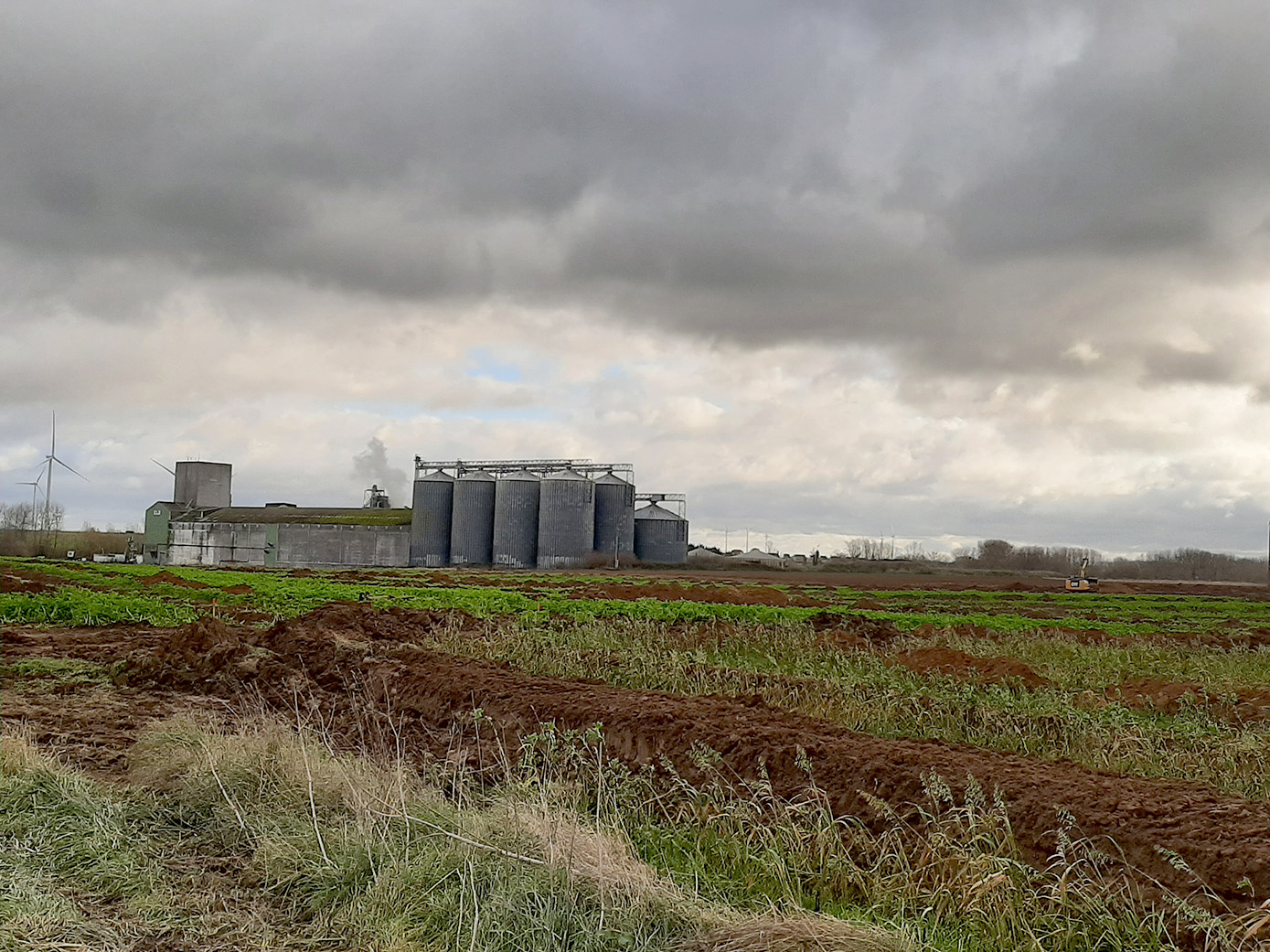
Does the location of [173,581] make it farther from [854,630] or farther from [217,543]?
[217,543]

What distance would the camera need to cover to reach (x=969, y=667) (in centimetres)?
1659

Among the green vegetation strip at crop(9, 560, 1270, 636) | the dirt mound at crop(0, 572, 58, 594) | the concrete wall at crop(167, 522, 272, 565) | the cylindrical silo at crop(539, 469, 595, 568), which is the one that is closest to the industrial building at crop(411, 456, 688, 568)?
the cylindrical silo at crop(539, 469, 595, 568)

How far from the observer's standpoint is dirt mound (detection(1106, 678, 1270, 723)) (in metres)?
12.7

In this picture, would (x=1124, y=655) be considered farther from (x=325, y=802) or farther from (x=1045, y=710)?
(x=325, y=802)

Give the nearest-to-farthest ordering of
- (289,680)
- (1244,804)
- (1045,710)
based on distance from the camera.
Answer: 1. (1244,804)
2. (1045,710)
3. (289,680)

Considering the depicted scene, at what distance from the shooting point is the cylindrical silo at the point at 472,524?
229ft

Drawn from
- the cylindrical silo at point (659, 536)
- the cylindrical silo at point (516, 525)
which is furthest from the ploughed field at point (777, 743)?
the cylindrical silo at point (659, 536)

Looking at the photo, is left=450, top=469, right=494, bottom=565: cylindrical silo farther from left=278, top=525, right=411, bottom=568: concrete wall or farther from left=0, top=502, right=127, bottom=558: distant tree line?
left=0, top=502, right=127, bottom=558: distant tree line

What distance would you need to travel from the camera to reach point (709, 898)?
6449 mm

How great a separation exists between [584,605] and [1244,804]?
19777mm

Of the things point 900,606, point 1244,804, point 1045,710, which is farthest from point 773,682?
point 900,606

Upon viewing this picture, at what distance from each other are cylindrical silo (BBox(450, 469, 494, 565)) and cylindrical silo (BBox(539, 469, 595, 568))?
3.84 meters

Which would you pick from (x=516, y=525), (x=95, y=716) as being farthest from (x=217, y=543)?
(x=95, y=716)

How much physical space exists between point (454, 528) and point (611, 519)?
10.8 m
